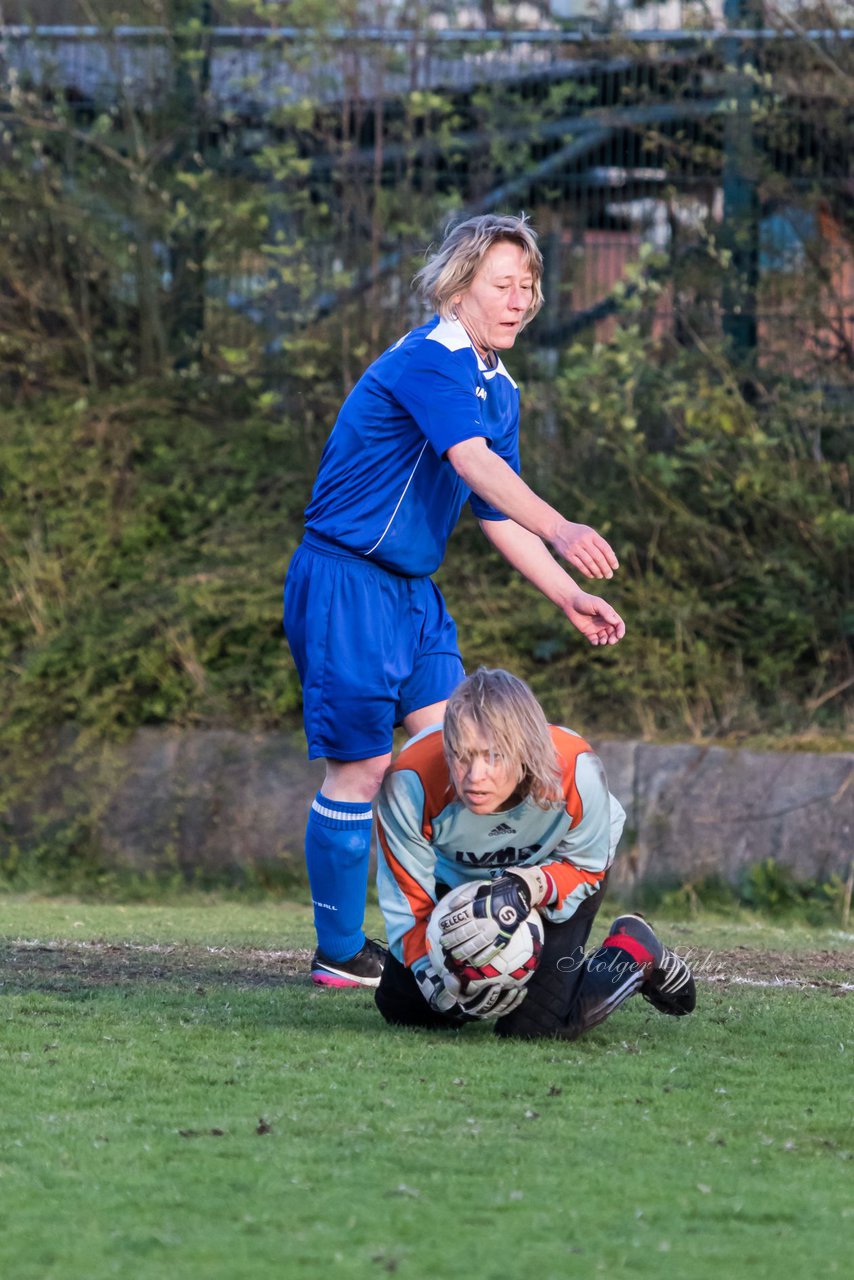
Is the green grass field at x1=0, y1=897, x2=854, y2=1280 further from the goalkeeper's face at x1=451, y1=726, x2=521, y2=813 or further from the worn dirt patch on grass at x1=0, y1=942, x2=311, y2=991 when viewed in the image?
the goalkeeper's face at x1=451, y1=726, x2=521, y2=813

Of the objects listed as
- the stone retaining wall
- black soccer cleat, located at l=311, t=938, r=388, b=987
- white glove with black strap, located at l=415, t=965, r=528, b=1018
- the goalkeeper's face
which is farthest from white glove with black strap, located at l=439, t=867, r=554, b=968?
the stone retaining wall

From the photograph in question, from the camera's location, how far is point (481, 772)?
13.1 feet

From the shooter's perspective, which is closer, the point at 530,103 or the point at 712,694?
the point at 712,694

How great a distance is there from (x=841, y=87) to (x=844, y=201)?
656 millimetres

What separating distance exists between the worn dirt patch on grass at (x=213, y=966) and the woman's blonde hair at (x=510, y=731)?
1415mm

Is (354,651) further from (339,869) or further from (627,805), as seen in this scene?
(627,805)

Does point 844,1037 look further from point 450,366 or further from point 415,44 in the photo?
point 415,44

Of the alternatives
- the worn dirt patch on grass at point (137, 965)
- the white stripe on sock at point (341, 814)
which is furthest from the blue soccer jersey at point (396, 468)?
the worn dirt patch on grass at point (137, 965)

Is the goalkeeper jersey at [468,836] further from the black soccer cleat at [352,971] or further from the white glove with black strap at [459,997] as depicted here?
the black soccer cleat at [352,971]

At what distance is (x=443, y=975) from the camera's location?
4113 millimetres

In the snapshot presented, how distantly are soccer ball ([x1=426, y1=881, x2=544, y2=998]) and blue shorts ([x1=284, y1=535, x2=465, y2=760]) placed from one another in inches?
38.7

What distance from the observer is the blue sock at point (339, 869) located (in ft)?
16.5

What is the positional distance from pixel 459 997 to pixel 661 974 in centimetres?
56

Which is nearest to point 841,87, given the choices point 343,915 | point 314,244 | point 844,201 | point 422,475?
point 844,201
